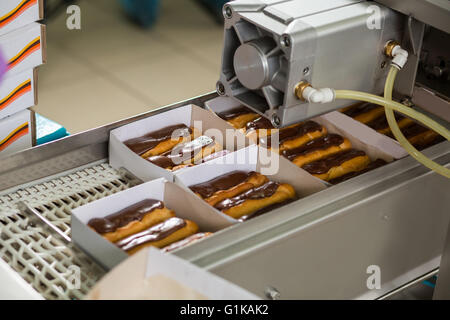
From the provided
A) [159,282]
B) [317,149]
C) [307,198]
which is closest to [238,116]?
[317,149]

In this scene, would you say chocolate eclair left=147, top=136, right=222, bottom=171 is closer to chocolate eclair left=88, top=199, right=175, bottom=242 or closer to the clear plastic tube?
chocolate eclair left=88, top=199, right=175, bottom=242

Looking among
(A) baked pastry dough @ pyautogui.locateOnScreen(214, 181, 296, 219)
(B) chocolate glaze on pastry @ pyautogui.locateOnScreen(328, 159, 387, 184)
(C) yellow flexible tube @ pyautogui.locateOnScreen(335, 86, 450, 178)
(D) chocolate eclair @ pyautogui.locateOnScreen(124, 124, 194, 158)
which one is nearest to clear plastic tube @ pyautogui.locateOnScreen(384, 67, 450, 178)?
(C) yellow flexible tube @ pyautogui.locateOnScreen(335, 86, 450, 178)

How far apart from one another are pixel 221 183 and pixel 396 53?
0.60 metres

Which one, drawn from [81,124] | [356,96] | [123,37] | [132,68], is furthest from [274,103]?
[123,37]

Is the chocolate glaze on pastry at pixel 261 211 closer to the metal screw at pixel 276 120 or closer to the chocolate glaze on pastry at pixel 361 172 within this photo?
the chocolate glaze on pastry at pixel 361 172

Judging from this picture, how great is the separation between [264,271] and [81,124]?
9.40 feet

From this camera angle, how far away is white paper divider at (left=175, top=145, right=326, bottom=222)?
6.12 feet

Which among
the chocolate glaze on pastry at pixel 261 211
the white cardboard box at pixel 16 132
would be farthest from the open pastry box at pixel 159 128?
the white cardboard box at pixel 16 132

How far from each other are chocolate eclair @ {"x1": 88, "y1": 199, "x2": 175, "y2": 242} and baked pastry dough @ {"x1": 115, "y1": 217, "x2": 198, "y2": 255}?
0.9 inches

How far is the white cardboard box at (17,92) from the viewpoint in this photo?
6.87 feet

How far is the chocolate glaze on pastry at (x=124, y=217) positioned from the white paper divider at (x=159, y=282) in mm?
326

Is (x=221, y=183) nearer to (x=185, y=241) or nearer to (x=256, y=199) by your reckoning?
(x=256, y=199)
